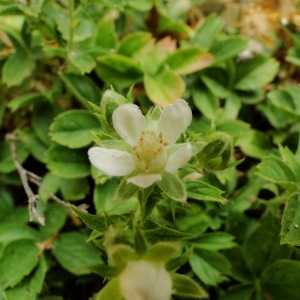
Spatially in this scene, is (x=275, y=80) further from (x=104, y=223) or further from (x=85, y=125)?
(x=104, y=223)

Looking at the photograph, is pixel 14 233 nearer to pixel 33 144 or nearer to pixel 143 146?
pixel 33 144

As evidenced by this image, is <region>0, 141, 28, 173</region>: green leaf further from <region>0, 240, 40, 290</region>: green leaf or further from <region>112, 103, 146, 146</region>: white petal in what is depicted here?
<region>112, 103, 146, 146</region>: white petal

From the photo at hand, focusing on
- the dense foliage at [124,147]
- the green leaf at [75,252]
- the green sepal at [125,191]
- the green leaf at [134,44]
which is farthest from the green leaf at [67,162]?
the green sepal at [125,191]

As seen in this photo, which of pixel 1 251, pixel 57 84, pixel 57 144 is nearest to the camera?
pixel 1 251

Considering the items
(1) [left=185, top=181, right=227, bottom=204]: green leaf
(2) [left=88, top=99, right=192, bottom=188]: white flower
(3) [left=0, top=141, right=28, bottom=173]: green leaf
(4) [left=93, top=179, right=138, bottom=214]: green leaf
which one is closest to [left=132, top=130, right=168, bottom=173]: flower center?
(2) [left=88, top=99, right=192, bottom=188]: white flower

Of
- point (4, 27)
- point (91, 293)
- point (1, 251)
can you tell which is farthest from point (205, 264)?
point (4, 27)

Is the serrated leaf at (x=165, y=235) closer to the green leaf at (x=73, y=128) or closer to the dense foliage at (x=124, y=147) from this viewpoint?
the dense foliage at (x=124, y=147)
